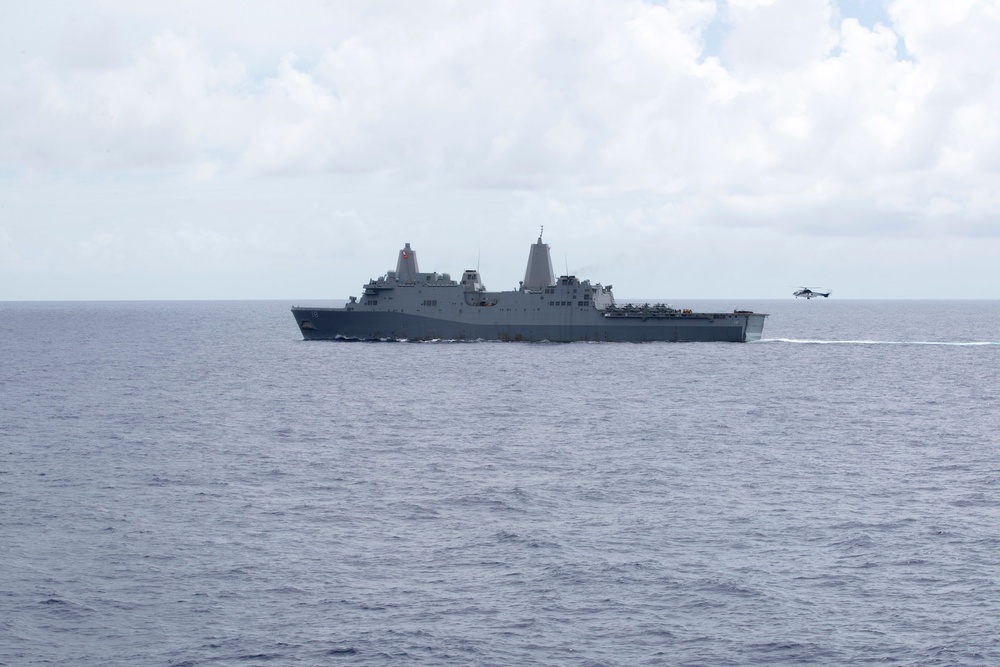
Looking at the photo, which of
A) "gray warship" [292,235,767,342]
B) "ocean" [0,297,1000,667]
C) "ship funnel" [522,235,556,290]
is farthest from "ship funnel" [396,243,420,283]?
"ocean" [0,297,1000,667]

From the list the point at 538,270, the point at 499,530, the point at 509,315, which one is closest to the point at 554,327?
the point at 509,315

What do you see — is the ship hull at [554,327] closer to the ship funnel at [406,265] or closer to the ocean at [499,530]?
the ship funnel at [406,265]

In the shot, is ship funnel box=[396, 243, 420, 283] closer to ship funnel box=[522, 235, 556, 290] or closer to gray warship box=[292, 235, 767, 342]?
gray warship box=[292, 235, 767, 342]

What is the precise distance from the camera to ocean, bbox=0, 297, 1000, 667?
722 inches

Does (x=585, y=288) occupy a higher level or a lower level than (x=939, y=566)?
higher

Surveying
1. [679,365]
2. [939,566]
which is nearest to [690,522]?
[939,566]

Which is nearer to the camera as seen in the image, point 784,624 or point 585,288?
point 784,624

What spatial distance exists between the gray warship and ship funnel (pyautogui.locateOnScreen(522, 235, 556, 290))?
1148 millimetres

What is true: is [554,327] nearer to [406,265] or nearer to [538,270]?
[538,270]

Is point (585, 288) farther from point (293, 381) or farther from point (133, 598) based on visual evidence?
point (133, 598)

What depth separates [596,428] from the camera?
138 feet

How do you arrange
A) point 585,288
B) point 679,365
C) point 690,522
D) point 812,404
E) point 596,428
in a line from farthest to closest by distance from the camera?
point 585,288
point 679,365
point 812,404
point 596,428
point 690,522

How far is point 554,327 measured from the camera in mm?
86250

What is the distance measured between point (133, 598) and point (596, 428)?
24.6 meters
